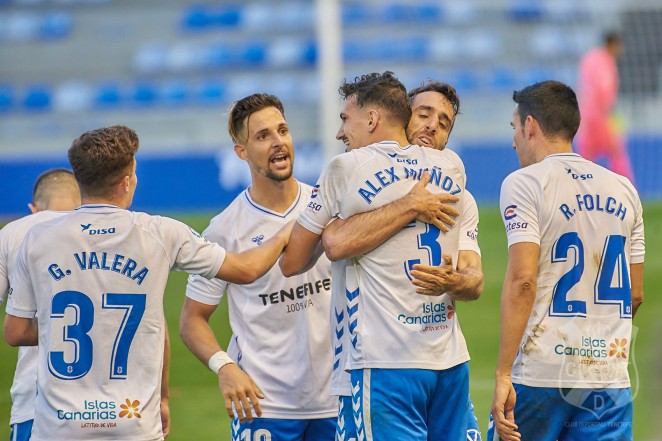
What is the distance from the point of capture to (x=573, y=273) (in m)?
4.73

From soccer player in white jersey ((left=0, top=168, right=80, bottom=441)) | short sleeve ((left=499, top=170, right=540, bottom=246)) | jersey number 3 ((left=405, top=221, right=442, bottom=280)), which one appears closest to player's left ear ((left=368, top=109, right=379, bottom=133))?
jersey number 3 ((left=405, top=221, right=442, bottom=280))

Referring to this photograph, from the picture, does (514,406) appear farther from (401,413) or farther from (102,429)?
(102,429)

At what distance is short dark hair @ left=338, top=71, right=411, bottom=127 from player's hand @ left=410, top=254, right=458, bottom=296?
67cm

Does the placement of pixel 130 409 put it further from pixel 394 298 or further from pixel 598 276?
pixel 598 276

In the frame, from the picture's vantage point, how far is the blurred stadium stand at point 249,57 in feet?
76.4

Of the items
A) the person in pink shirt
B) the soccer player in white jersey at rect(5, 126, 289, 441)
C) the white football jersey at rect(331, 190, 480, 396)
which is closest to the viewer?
the soccer player in white jersey at rect(5, 126, 289, 441)

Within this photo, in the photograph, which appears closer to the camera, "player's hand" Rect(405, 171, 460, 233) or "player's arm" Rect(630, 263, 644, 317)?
"player's hand" Rect(405, 171, 460, 233)

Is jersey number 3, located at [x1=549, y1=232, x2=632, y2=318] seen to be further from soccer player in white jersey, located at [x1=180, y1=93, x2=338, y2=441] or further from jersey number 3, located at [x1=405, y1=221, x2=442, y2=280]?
soccer player in white jersey, located at [x1=180, y1=93, x2=338, y2=441]

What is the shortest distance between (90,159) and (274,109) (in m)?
1.32

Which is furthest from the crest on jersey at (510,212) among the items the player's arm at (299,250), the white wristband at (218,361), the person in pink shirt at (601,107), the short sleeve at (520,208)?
the person in pink shirt at (601,107)

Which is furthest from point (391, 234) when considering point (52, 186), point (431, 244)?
point (52, 186)

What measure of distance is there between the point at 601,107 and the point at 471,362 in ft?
29.5

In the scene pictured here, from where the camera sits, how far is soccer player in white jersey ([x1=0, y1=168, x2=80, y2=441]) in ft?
16.4

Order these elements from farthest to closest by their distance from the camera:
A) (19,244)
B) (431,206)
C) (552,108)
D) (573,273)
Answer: (19,244) → (552,108) → (573,273) → (431,206)
